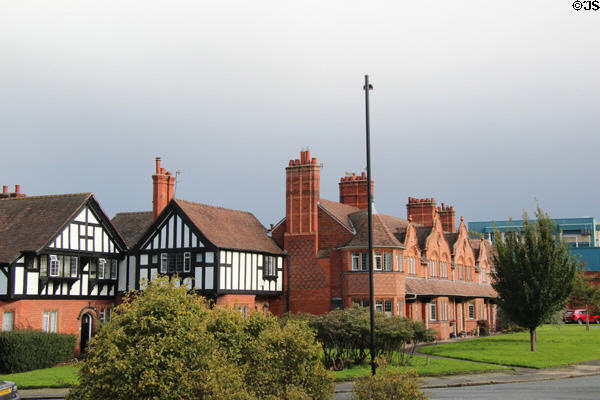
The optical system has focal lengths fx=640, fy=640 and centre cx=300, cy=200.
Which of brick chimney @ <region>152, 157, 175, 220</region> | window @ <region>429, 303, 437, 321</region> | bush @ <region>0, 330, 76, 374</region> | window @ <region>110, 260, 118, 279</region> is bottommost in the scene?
bush @ <region>0, 330, 76, 374</region>

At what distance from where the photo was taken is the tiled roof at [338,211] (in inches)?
1513

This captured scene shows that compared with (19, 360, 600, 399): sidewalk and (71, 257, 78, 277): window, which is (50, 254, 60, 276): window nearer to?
(71, 257, 78, 277): window

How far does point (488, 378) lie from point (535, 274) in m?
10.2

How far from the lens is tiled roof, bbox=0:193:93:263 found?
1246 inches

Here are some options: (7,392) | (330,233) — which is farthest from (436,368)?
(7,392)

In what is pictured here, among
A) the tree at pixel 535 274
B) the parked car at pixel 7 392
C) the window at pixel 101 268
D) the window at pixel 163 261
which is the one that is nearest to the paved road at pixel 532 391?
the tree at pixel 535 274

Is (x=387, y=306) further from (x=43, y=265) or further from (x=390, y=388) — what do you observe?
(x=390, y=388)

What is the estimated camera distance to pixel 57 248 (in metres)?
32.6

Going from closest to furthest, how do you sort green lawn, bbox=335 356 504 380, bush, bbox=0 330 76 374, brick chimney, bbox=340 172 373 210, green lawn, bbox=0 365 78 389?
green lawn, bbox=0 365 78 389 → green lawn, bbox=335 356 504 380 → bush, bbox=0 330 76 374 → brick chimney, bbox=340 172 373 210

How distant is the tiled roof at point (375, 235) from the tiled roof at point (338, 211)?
0.65 metres

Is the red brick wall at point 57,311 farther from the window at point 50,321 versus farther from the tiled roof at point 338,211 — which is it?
the tiled roof at point 338,211

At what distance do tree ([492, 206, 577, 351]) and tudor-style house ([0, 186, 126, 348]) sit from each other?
21740mm

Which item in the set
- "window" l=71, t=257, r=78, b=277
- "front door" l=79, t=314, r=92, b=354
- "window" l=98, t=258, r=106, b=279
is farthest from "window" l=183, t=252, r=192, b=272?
"front door" l=79, t=314, r=92, b=354

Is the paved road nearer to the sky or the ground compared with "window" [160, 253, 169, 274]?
nearer to the ground
